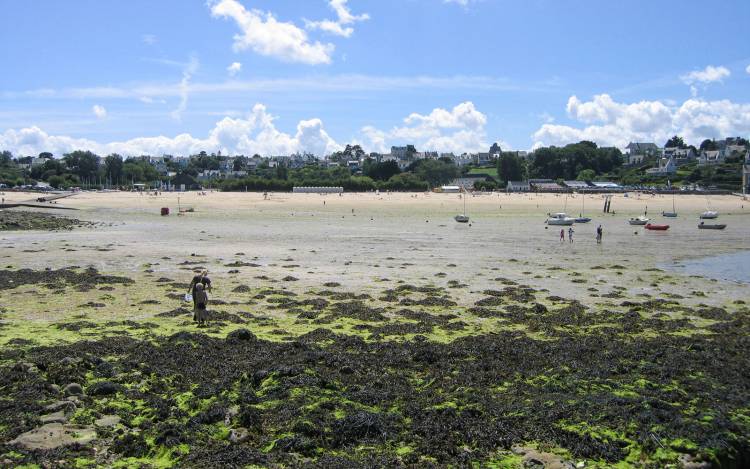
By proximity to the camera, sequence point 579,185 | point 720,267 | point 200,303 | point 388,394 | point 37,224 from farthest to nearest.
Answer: point 579,185 < point 37,224 < point 720,267 < point 200,303 < point 388,394

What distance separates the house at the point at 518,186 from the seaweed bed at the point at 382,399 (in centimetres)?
15292

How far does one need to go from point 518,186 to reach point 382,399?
167044 mm

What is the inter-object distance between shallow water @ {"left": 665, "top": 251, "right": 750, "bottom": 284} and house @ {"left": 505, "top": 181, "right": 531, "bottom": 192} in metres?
131

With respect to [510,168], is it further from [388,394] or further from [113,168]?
[388,394]

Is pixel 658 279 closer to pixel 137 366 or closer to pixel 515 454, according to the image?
pixel 515 454

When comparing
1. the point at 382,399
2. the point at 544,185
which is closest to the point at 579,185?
the point at 544,185

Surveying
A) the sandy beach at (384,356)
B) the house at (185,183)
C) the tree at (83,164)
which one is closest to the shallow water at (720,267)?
→ the sandy beach at (384,356)

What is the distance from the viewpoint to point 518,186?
565 feet

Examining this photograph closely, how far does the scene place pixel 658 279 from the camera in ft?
82.8

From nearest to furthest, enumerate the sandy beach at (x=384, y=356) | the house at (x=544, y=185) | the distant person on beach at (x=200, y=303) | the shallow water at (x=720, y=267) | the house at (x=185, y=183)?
1. the sandy beach at (x=384, y=356)
2. the distant person on beach at (x=200, y=303)
3. the shallow water at (x=720, y=267)
4. the house at (x=544, y=185)
5. the house at (x=185, y=183)

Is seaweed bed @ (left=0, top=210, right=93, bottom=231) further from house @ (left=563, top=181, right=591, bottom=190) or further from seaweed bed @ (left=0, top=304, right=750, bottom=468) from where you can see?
house @ (left=563, top=181, right=591, bottom=190)

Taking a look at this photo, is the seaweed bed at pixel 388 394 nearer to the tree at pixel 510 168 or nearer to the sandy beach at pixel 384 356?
the sandy beach at pixel 384 356

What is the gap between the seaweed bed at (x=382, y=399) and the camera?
28.9ft

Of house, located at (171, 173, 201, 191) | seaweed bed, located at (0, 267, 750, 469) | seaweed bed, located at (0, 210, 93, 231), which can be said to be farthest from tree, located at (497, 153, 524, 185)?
seaweed bed, located at (0, 267, 750, 469)
